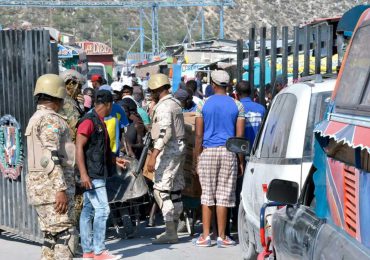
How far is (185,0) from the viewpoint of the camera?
84.6 meters

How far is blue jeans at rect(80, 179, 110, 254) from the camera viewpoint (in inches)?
352

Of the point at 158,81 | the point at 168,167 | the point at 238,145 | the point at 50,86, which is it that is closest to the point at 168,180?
the point at 168,167

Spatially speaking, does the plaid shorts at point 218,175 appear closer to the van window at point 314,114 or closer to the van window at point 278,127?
the van window at point 278,127

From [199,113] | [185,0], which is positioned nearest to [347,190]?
[199,113]

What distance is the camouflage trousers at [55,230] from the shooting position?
7.41m

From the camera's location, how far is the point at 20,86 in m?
9.50

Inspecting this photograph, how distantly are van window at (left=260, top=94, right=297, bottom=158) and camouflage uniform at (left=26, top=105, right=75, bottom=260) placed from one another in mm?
1714

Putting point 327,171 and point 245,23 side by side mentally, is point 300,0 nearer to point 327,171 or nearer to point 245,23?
point 245,23

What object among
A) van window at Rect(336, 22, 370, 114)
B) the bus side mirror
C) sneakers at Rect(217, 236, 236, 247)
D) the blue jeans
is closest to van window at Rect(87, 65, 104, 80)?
sneakers at Rect(217, 236, 236, 247)

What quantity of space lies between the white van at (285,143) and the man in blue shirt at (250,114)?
2.38m

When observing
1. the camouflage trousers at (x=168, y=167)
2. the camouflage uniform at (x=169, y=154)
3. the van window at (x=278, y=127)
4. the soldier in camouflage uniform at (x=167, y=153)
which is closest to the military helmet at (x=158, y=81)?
the soldier in camouflage uniform at (x=167, y=153)

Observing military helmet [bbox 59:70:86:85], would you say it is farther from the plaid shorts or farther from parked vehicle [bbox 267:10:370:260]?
parked vehicle [bbox 267:10:370:260]

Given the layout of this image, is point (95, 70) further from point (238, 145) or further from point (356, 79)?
point (356, 79)

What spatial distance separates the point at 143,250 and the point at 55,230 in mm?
2558
